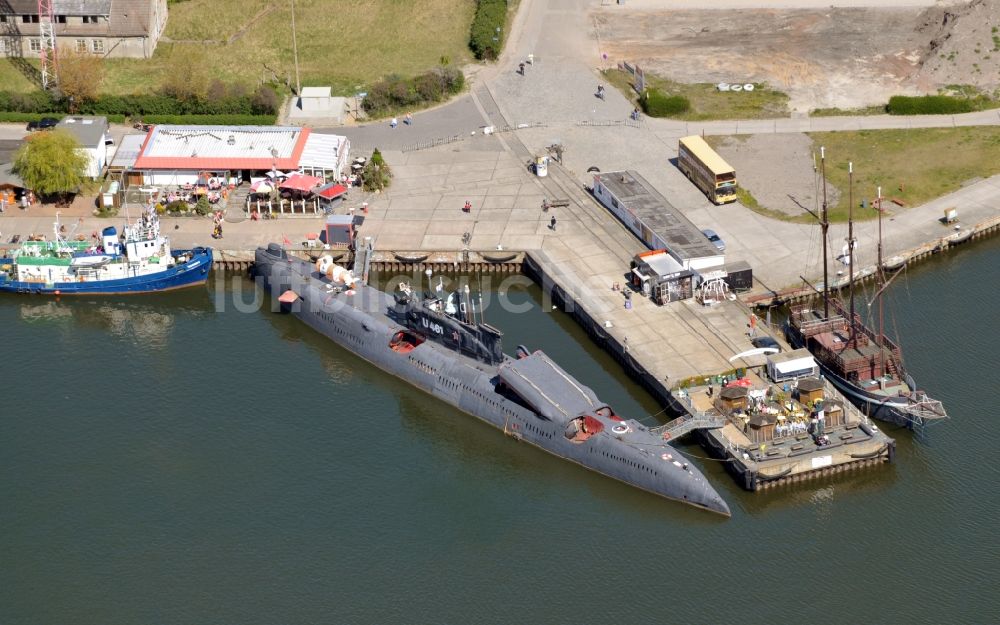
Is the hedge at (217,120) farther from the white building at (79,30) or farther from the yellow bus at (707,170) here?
the yellow bus at (707,170)

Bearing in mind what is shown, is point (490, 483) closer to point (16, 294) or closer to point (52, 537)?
point (52, 537)

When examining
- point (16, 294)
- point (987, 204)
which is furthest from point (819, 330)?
point (16, 294)

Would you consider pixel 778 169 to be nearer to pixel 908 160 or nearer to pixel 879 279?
pixel 908 160

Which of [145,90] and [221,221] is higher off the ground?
[145,90]

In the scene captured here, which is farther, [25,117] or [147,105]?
[147,105]

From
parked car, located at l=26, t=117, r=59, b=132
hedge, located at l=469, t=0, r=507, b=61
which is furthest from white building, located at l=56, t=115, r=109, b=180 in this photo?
hedge, located at l=469, t=0, r=507, b=61

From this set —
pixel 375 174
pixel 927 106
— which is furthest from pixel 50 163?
pixel 927 106

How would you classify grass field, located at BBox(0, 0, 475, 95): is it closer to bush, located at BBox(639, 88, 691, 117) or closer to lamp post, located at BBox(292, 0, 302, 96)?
lamp post, located at BBox(292, 0, 302, 96)
